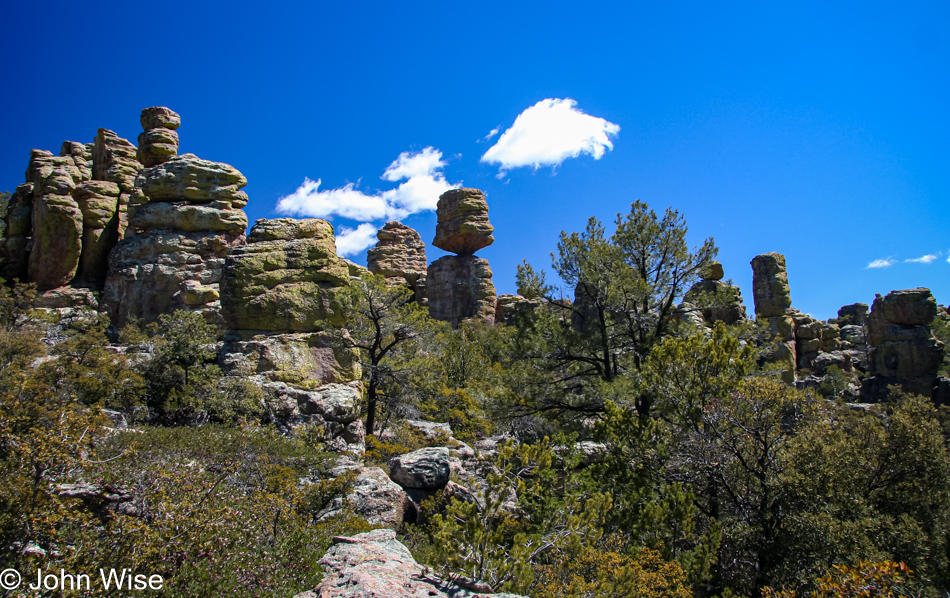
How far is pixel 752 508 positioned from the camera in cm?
836

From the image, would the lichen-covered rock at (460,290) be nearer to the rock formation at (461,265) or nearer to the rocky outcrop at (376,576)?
the rock formation at (461,265)

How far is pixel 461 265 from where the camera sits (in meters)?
49.3

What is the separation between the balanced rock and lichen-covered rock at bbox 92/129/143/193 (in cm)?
173

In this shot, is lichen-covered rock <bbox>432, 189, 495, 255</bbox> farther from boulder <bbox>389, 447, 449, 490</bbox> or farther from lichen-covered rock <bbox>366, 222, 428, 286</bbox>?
boulder <bbox>389, 447, 449, 490</bbox>

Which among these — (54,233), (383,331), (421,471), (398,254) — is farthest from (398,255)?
(421,471)

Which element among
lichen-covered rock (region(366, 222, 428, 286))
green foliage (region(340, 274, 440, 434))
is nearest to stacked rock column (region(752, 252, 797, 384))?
lichen-covered rock (region(366, 222, 428, 286))

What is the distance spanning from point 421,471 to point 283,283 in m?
10.7

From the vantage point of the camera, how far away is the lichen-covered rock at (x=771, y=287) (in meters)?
46.8

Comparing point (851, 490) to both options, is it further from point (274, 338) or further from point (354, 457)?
point (274, 338)

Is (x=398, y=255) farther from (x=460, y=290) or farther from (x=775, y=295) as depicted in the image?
(x=775, y=295)

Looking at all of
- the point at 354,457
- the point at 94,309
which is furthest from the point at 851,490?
the point at 94,309

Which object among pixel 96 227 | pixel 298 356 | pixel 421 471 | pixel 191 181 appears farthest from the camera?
pixel 96 227

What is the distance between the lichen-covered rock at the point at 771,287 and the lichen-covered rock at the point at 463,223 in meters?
26.9

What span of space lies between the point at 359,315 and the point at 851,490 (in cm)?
1497
